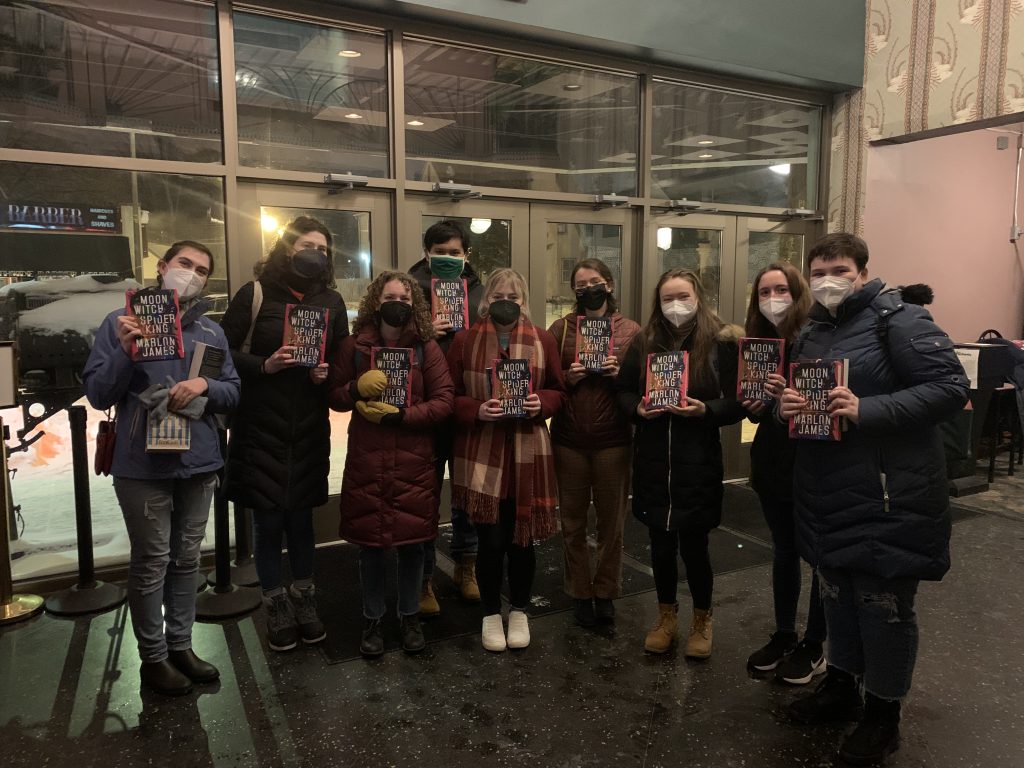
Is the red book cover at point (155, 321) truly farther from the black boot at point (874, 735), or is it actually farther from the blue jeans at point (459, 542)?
the black boot at point (874, 735)

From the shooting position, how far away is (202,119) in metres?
3.77

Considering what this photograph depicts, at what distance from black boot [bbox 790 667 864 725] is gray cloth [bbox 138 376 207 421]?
7.44 feet

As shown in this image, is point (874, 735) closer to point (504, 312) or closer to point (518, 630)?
point (518, 630)

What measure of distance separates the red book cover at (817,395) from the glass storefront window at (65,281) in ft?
9.83

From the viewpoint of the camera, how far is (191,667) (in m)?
2.69

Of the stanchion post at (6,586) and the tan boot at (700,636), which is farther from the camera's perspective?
the stanchion post at (6,586)

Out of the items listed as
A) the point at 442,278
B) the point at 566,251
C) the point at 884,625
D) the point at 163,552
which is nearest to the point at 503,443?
the point at 442,278

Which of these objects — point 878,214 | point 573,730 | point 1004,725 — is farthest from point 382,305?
point 878,214

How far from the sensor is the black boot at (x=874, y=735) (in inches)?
86.4

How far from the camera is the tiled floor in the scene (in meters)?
2.28

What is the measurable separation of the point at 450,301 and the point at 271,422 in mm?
868

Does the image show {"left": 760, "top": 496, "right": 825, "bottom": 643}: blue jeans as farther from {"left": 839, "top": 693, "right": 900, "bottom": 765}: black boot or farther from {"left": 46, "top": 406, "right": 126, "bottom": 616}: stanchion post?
{"left": 46, "top": 406, "right": 126, "bottom": 616}: stanchion post

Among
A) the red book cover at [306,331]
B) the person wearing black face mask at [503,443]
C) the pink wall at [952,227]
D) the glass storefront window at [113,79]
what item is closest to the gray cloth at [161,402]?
the red book cover at [306,331]

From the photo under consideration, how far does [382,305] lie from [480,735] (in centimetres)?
155
